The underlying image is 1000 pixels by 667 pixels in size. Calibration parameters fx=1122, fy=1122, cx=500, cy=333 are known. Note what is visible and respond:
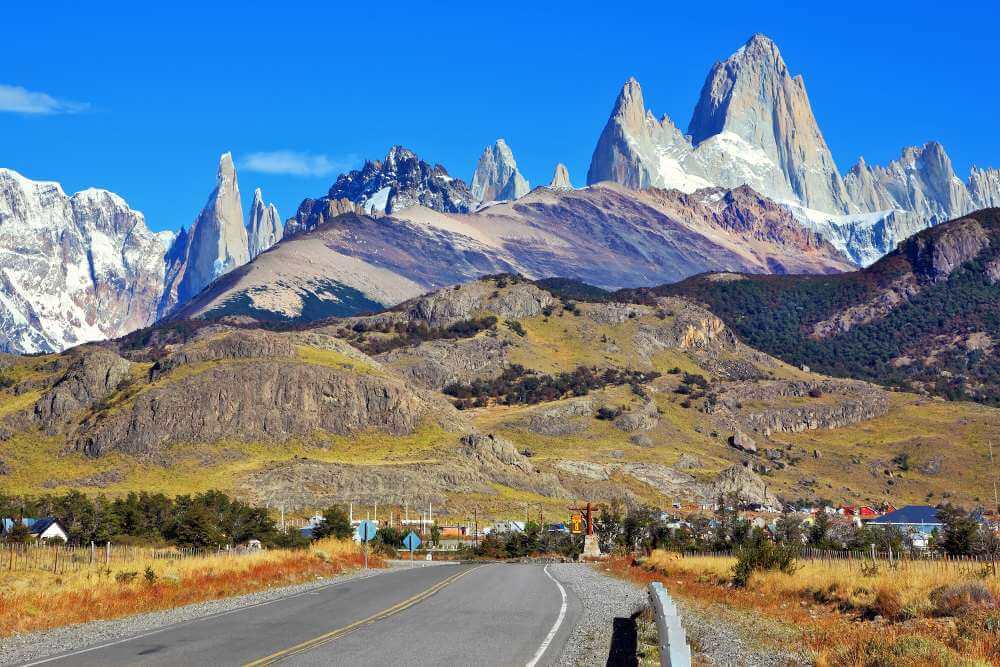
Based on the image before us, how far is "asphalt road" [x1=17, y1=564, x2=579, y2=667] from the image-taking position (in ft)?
75.8

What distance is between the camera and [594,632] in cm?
2905

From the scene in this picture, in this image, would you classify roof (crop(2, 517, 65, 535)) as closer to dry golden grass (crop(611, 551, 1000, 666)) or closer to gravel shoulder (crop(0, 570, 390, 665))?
gravel shoulder (crop(0, 570, 390, 665))

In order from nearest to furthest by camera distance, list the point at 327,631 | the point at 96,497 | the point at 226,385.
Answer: the point at 327,631, the point at 96,497, the point at 226,385

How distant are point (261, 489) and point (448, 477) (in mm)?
29466

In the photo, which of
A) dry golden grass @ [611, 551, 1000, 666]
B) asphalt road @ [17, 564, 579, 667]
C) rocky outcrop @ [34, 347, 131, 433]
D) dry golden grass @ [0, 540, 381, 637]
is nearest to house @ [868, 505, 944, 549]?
dry golden grass @ [611, 551, 1000, 666]

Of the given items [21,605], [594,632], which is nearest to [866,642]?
[594,632]

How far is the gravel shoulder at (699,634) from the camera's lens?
23.3m

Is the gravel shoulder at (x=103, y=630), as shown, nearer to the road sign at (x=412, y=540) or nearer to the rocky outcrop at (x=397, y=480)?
the road sign at (x=412, y=540)

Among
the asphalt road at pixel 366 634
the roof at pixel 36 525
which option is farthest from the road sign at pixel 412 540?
the asphalt road at pixel 366 634

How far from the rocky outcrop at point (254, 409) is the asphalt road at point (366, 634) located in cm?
13965

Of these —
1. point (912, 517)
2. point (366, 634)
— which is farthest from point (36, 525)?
point (912, 517)

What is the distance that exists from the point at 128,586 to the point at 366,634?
48.0 feet

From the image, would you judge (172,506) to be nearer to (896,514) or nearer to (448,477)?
(448,477)

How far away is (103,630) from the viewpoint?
96.5ft
